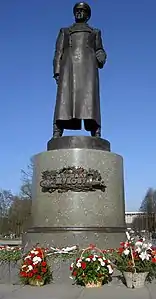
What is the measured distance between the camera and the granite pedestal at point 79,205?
9.42 m

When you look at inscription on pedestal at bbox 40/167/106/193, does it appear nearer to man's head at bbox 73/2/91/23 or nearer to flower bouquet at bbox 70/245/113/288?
flower bouquet at bbox 70/245/113/288

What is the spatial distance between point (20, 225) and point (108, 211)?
146 feet

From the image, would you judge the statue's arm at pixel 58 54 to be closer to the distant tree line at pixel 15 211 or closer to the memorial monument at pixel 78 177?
the memorial monument at pixel 78 177

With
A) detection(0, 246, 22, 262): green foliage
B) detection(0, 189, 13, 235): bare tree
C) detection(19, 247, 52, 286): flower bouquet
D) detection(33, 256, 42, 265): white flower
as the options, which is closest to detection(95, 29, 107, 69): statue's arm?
detection(0, 246, 22, 262): green foliage

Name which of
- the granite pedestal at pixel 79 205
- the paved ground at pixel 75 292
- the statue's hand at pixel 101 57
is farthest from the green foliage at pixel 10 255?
the statue's hand at pixel 101 57

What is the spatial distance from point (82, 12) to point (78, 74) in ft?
6.04

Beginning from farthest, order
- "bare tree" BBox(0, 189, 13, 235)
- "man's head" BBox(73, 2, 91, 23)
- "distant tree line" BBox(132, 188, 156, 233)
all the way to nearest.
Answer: "distant tree line" BBox(132, 188, 156, 233)
"bare tree" BBox(0, 189, 13, 235)
"man's head" BBox(73, 2, 91, 23)

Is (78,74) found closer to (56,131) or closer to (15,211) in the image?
(56,131)

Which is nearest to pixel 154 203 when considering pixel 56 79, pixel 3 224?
pixel 3 224

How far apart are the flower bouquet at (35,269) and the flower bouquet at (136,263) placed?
1398 millimetres

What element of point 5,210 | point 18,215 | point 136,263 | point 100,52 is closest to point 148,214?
point 5,210

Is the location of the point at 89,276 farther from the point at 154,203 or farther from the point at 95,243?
the point at 154,203

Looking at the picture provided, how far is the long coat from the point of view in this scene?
11164 millimetres

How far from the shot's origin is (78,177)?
9773 mm
